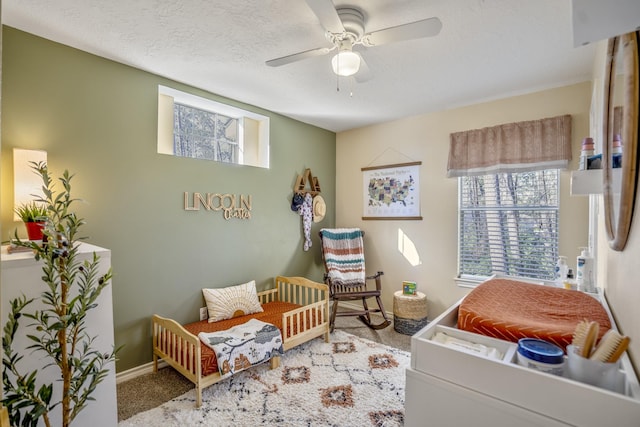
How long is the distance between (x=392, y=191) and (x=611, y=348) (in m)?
3.00

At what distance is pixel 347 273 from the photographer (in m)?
3.65

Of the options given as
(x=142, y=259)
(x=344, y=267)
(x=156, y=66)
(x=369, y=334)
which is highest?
(x=156, y=66)

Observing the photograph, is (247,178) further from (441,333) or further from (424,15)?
(441,333)

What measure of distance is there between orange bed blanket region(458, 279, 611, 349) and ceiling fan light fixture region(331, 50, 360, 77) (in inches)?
58.5

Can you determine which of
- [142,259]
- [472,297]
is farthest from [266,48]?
[472,297]

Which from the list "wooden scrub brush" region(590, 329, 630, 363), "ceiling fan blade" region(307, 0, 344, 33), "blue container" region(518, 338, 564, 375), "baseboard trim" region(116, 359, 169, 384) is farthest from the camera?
"baseboard trim" region(116, 359, 169, 384)

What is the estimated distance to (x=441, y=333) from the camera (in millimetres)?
1381

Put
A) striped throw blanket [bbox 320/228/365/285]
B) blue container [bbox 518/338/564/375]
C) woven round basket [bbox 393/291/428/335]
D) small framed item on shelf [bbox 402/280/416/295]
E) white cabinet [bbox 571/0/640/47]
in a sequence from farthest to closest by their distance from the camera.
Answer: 1. striped throw blanket [bbox 320/228/365/285]
2. small framed item on shelf [bbox 402/280/416/295]
3. woven round basket [bbox 393/291/428/335]
4. blue container [bbox 518/338/564/375]
5. white cabinet [bbox 571/0/640/47]

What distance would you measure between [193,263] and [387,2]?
2490 mm

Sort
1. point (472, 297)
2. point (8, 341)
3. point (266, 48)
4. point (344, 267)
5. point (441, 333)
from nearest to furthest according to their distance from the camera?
point (8, 341) → point (441, 333) → point (472, 297) → point (266, 48) → point (344, 267)

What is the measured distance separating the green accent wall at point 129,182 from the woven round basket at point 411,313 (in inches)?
60.1

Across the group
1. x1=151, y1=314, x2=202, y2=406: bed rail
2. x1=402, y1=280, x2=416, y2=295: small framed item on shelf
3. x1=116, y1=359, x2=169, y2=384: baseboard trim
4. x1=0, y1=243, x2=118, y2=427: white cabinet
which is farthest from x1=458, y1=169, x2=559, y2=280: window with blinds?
x1=0, y1=243, x2=118, y2=427: white cabinet

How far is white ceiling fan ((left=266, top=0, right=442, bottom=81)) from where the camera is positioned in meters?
1.50

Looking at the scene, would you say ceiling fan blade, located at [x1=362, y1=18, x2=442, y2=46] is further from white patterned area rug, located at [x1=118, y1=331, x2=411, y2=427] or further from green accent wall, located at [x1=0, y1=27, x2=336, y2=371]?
white patterned area rug, located at [x1=118, y1=331, x2=411, y2=427]
